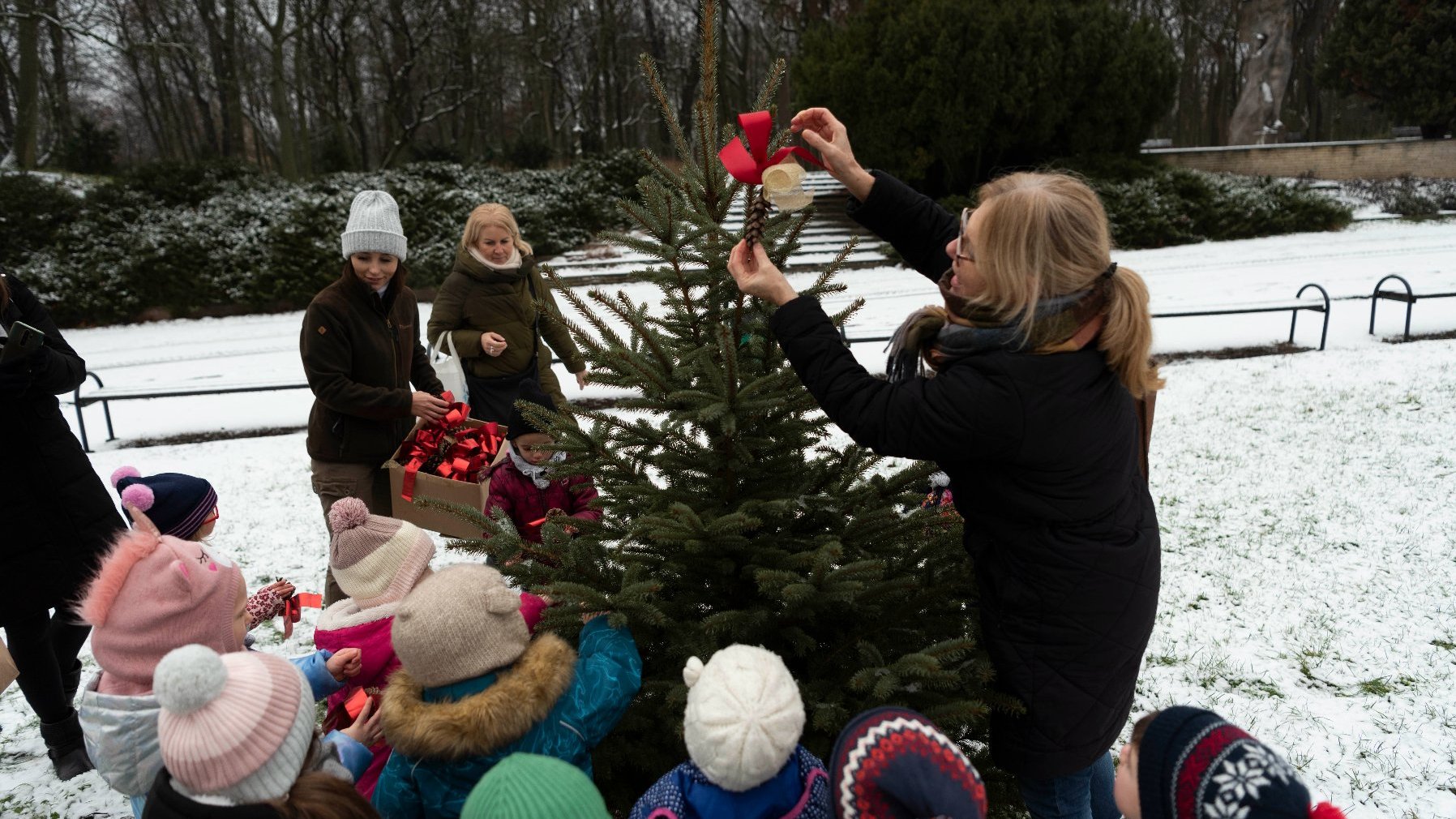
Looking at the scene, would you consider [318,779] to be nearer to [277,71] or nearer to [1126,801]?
[1126,801]

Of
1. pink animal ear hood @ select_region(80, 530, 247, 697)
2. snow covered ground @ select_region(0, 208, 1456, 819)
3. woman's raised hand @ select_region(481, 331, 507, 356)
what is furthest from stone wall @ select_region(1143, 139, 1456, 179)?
pink animal ear hood @ select_region(80, 530, 247, 697)

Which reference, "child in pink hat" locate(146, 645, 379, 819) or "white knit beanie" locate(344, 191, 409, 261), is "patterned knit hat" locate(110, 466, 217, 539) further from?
"white knit beanie" locate(344, 191, 409, 261)

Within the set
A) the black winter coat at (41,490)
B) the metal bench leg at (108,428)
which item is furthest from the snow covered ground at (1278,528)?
the black winter coat at (41,490)

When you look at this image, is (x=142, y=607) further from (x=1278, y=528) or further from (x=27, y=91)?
(x=27, y=91)

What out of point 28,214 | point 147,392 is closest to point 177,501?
point 147,392

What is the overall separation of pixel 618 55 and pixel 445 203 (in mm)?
23356

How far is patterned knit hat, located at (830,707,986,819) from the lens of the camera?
59.0 inches

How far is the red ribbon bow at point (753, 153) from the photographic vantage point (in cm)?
192

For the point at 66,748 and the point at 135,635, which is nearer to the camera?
the point at 135,635

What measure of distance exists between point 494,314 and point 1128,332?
3857 mm

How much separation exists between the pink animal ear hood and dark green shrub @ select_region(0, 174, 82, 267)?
621 inches

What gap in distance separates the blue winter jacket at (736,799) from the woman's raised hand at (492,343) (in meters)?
3.38

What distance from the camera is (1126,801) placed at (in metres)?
1.65

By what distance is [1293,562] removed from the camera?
505 cm
